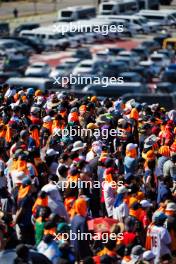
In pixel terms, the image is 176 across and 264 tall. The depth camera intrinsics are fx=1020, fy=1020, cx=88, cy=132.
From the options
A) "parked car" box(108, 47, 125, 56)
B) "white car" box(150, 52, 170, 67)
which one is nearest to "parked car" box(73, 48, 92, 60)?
"parked car" box(108, 47, 125, 56)

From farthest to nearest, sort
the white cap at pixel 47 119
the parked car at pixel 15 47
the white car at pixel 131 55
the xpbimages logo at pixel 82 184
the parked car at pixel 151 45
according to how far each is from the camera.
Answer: the parked car at pixel 15 47
the parked car at pixel 151 45
the white car at pixel 131 55
the white cap at pixel 47 119
the xpbimages logo at pixel 82 184

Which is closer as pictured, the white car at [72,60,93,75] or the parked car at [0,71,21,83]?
the parked car at [0,71,21,83]

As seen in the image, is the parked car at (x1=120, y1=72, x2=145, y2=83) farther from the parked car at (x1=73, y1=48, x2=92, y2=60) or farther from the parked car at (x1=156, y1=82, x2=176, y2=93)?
the parked car at (x1=73, y1=48, x2=92, y2=60)

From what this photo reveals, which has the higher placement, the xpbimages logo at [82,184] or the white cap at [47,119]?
the xpbimages logo at [82,184]

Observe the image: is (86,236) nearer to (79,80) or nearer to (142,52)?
(79,80)

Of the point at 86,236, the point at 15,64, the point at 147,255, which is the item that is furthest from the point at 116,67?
the point at 147,255

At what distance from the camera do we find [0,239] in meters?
13.6

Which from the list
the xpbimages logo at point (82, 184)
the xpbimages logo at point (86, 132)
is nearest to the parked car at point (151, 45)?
the xpbimages logo at point (86, 132)

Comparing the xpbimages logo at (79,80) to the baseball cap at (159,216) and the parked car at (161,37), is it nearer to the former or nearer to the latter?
the baseball cap at (159,216)

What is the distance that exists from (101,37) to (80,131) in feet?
131

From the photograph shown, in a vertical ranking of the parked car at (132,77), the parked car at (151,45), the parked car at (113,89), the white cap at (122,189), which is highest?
the white cap at (122,189)

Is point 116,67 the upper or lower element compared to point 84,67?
lower

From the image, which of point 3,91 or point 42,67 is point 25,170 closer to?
point 3,91

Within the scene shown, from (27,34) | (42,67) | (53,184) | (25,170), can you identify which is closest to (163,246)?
(53,184)
